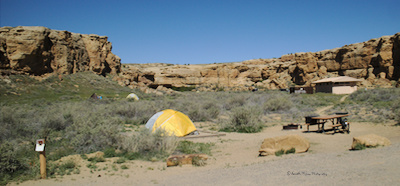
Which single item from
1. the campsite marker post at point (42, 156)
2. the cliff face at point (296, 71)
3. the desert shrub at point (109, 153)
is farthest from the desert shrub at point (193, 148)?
the cliff face at point (296, 71)

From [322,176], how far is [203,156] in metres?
3.77

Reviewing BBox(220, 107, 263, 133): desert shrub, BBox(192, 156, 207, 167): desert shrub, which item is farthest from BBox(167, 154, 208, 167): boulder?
BBox(220, 107, 263, 133): desert shrub

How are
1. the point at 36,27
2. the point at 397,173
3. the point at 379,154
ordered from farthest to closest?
1. the point at 36,27
2. the point at 379,154
3. the point at 397,173

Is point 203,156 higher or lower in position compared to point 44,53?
lower

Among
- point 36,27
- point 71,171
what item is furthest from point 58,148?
point 36,27

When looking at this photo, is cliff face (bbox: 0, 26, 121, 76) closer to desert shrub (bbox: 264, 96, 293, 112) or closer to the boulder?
desert shrub (bbox: 264, 96, 293, 112)

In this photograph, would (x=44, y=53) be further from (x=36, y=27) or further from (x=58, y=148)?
(x=58, y=148)

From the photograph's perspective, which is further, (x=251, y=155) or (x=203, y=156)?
(x=251, y=155)

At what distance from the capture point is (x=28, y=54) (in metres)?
39.8

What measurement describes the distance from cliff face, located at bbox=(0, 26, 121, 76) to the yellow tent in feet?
110

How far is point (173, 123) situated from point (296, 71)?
51.7m

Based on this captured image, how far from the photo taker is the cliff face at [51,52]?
3856 centimetres

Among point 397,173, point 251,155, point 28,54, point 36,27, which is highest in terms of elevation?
point 36,27

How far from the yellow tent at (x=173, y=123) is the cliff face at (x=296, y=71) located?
41.6m
